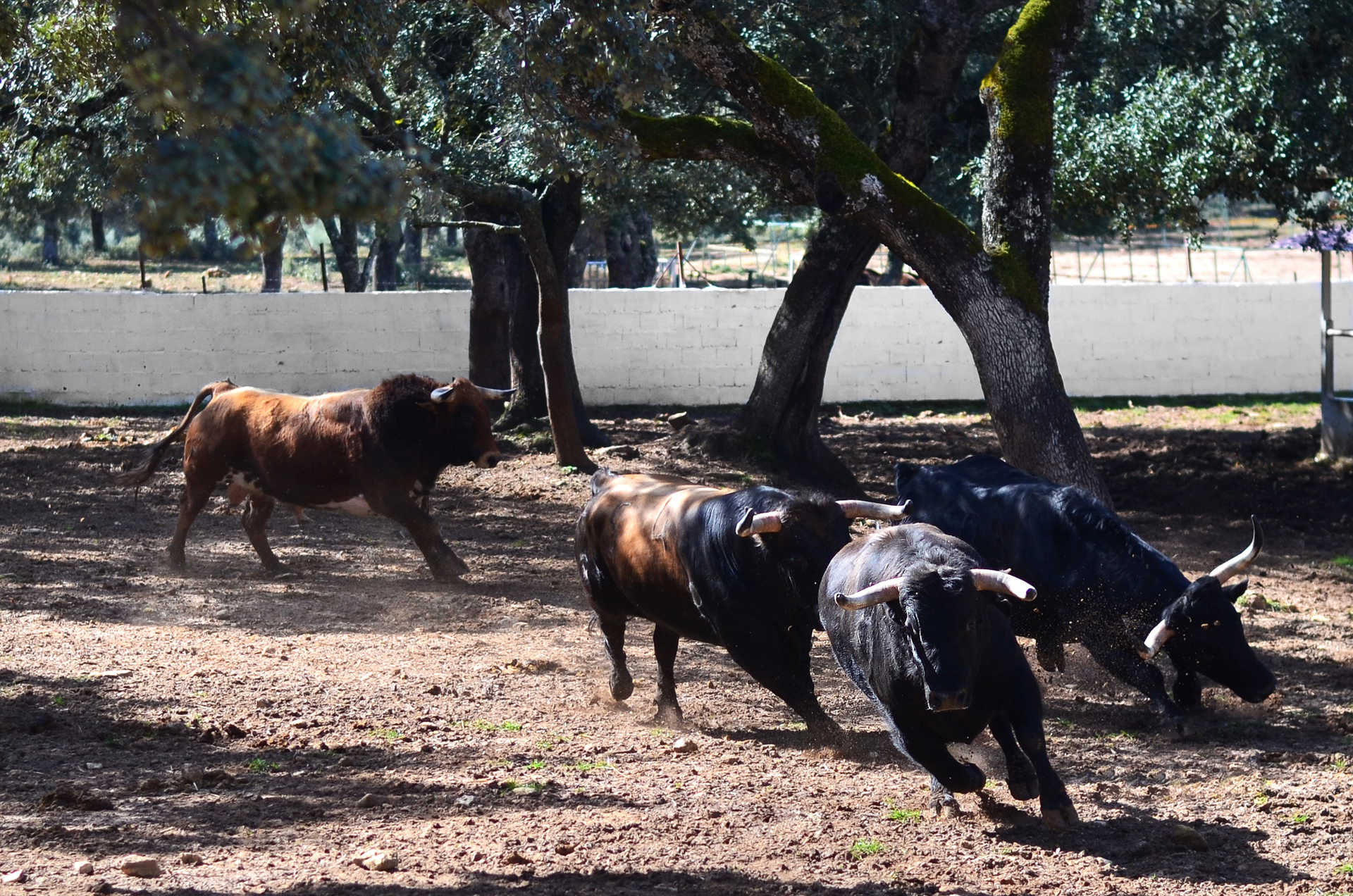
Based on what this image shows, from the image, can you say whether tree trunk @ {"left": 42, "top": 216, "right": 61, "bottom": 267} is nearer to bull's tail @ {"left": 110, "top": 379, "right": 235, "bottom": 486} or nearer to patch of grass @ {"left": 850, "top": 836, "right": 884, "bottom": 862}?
bull's tail @ {"left": 110, "top": 379, "right": 235, "bottom": 486}

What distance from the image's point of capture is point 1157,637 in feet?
21.5

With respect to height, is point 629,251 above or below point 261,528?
above

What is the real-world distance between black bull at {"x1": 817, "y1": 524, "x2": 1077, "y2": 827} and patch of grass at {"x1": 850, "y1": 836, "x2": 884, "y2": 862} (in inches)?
13.8

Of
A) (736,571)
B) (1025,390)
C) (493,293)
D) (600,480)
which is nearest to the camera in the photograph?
(736,571)

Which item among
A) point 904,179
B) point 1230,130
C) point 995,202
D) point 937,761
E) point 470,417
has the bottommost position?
point 937,761

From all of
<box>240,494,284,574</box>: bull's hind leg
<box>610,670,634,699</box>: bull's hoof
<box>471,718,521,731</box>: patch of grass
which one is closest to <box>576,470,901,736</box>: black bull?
<box>610,670,634,699</box>: bull's hoof

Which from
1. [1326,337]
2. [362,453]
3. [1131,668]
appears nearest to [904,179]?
[362,453]

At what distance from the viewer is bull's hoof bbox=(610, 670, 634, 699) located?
7445 mm

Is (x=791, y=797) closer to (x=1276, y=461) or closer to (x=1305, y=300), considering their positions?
(x=1276, y=461)

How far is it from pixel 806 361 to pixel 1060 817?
30.7ft

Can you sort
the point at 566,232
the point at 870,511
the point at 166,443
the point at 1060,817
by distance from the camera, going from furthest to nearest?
1. the point at 566,232
2. the point at 166,443
3. the point at 870,511
4. the point at 1060,817

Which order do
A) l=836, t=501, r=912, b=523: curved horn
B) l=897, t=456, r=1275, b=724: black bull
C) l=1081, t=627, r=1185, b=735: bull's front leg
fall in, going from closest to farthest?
l=836, t=501, r=912, b=523: curved horn
l=897, t=456, r=1275, b=724: black bull
l=1081, t=627, r=1185, b=735: bull's front leg

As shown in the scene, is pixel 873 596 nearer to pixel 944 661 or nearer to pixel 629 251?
pixel 944 661

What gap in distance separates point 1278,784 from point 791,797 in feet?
6.85
